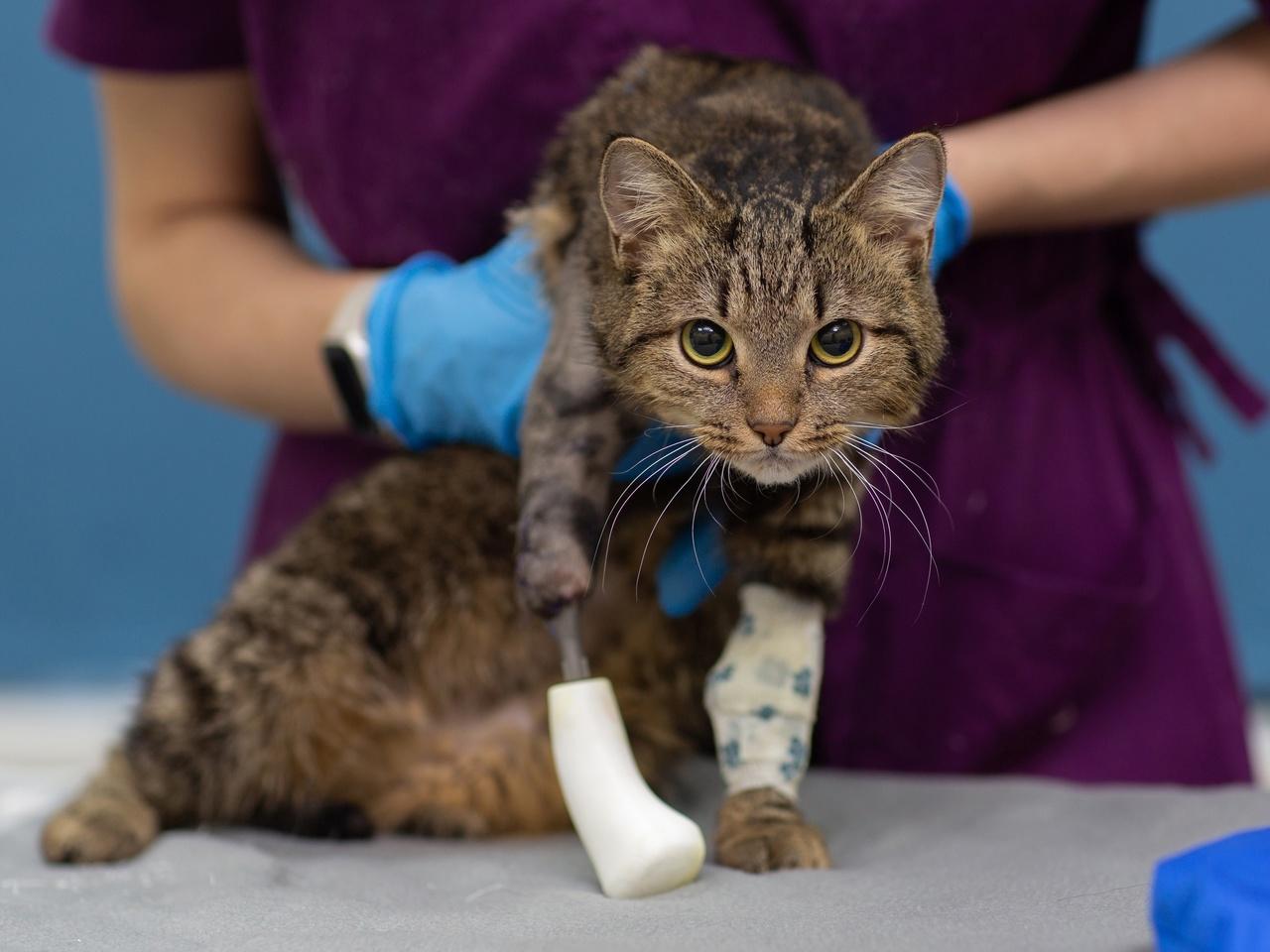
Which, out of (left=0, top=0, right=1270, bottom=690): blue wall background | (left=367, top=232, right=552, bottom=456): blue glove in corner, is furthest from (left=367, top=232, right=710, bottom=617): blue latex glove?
(left=0, top=0, right=1270, bottom=690): blue wall background

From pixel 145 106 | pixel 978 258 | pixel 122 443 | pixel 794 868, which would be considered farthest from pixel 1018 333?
pixel 122 443

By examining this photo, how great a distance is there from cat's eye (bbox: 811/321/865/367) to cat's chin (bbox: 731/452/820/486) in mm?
77

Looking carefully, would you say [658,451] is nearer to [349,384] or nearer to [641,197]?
[641,197]

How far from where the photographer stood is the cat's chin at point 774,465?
3.34ft

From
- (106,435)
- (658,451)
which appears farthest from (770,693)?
(106,435)

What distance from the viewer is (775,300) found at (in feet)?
3.28

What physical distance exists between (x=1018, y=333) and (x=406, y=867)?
2.82ft

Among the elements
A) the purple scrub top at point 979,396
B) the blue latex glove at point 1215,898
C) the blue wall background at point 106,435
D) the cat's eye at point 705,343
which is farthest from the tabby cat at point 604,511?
the blue wall background at point 106,435

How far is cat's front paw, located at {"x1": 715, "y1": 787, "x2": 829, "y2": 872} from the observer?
1.07 metres

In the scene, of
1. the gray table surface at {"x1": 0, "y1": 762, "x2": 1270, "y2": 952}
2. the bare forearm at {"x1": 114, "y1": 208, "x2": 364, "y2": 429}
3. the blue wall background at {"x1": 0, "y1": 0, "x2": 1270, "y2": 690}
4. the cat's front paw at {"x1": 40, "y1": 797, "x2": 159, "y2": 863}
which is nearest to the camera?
the gray table surface at {"x1": 0, "y1": 762, "x2": 1270, "y2": 952}

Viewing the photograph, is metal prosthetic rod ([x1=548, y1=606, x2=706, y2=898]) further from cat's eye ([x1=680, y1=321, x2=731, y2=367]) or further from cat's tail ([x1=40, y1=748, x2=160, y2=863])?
cat's tail ([x1=40, y1=748, x2=160, y2=863])

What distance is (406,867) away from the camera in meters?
1.14

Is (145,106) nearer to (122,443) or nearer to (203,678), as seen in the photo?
(203,678)

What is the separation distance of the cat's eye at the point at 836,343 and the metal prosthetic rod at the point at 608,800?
274mm
